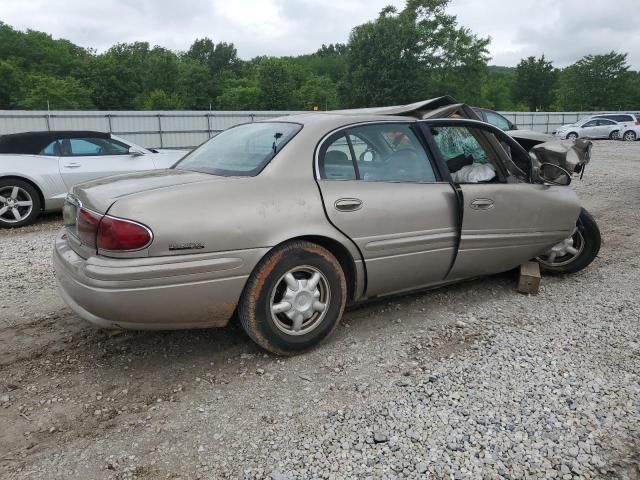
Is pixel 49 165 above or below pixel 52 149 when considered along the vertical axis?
below

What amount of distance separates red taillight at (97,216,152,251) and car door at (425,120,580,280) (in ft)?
7.10

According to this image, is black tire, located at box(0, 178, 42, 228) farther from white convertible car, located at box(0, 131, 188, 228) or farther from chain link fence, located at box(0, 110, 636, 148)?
chain link fence, located at box(0, 110, 636, 148)

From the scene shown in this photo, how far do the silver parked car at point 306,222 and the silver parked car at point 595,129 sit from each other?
27970 millimetres

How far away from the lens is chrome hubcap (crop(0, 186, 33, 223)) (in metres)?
7.37

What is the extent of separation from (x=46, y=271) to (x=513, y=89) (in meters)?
81.7

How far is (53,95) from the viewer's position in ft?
179

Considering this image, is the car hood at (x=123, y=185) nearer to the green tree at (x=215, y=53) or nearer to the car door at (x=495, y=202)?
the car door at (x=495, y=202)

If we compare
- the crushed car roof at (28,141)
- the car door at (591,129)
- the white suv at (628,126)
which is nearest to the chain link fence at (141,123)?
the crushed car roof at (28,141)

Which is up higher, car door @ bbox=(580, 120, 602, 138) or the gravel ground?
car door @ bbox=(580, 120, 602, 138)

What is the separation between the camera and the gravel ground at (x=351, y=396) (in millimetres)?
2240

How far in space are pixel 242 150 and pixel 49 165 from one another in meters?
5.50

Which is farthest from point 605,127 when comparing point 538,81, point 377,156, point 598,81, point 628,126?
point 538,81

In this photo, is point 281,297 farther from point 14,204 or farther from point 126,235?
point 14,204

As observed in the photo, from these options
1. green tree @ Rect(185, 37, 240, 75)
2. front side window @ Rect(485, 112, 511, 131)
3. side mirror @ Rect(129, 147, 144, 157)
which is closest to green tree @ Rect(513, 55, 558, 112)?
green tree @ Rect(185, 37, 240, 75)
